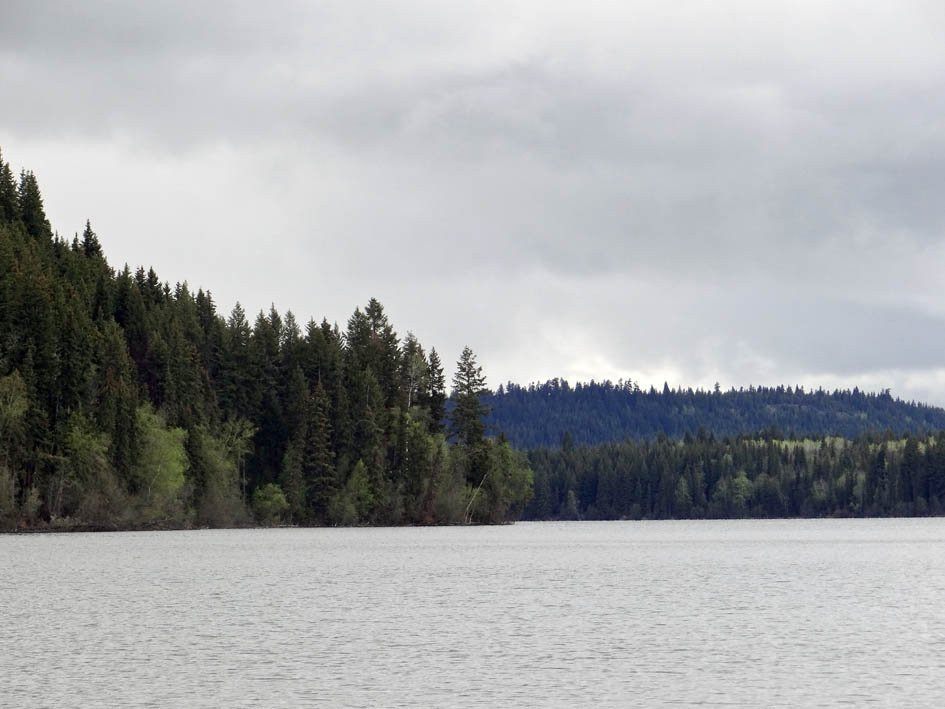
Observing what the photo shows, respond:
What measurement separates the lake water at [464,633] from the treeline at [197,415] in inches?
1895

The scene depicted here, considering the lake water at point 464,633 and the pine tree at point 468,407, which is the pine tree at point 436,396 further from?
the lake water at point 464,633

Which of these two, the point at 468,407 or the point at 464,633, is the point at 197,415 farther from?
the point at 464,633

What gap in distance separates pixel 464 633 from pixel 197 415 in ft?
407

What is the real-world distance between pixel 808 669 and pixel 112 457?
4551 inches

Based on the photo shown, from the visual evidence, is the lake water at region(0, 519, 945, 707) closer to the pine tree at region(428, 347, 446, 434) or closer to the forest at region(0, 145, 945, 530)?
the forest at region(0, 145, 945, 530)

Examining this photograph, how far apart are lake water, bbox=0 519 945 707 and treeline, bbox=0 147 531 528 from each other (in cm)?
4813

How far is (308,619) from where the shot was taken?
52.9m

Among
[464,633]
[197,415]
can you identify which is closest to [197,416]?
[197,415]

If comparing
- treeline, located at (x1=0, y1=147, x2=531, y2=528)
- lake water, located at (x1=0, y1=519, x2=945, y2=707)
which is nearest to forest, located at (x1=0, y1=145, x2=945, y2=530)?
treeline, located at (x1=0, y1=147, x2=531, y2=528)

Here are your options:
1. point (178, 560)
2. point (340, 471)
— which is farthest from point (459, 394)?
point (178, 560)

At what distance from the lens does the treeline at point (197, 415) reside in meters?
141

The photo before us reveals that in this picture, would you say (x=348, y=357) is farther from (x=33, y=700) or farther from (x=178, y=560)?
(x=33, y=700)

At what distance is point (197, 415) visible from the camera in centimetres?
16725

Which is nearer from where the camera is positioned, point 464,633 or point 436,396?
point 464,633
